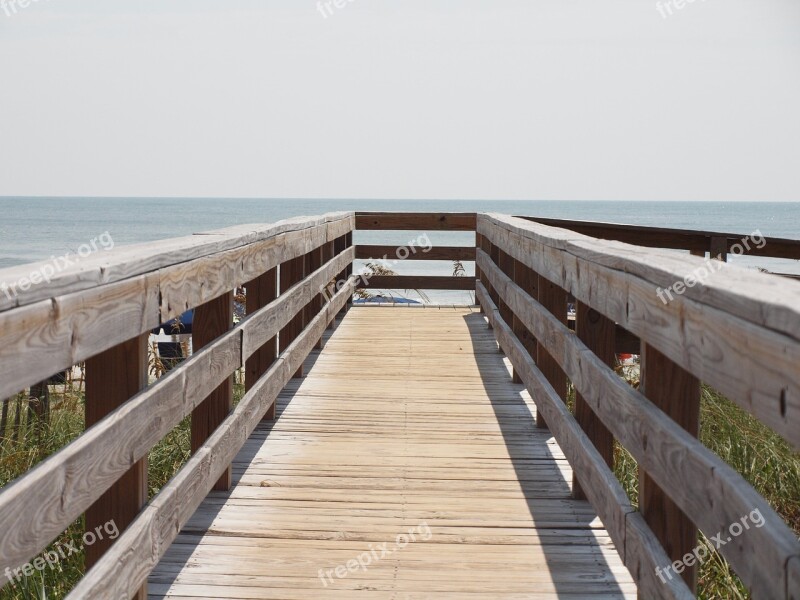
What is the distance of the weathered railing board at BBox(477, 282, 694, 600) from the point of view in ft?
7.59

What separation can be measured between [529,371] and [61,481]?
3344mm

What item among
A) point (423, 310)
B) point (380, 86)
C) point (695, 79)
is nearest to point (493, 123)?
point (695, 79)

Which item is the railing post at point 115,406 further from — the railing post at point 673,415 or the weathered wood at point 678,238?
the weathered wood at point 678,238

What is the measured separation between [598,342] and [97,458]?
2.08 metres

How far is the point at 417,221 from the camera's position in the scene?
1057cm

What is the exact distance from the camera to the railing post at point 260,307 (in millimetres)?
4770

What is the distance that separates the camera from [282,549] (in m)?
3.37

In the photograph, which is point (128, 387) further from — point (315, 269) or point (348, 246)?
point (348, 246)

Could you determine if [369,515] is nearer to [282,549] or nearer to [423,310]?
[282,549]

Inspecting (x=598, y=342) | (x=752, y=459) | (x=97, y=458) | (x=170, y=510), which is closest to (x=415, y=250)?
(x=752, y=459)

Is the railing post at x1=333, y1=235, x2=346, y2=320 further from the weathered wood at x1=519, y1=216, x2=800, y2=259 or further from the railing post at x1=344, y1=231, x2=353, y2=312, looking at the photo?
the weathered wood at x1=519, y1=216, x2=800, y2=259

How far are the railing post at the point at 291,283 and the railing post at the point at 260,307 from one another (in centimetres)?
80

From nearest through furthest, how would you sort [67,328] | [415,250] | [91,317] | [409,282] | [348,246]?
1. [67,328]
2. [91,317]
3. [348,246]
4. [415,250]
5. [409,282]

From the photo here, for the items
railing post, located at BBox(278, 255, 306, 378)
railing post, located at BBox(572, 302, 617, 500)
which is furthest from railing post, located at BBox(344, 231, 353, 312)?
railing post, located at BBox(572, 302, 617, 500)
